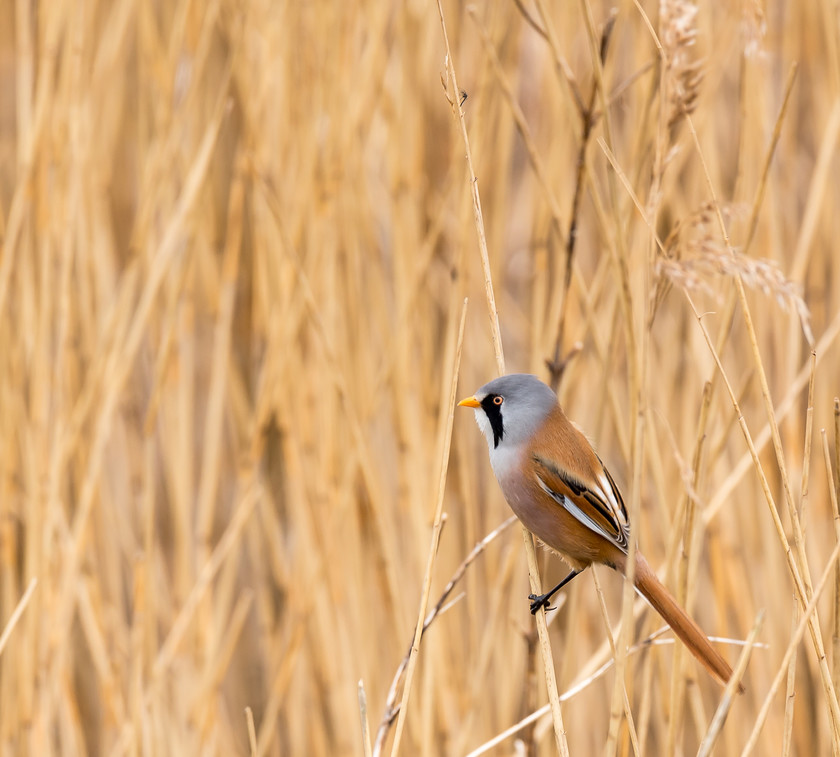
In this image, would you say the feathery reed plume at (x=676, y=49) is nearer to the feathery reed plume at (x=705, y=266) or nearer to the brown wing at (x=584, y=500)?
the feathery reed plume at (x=705, y=266)

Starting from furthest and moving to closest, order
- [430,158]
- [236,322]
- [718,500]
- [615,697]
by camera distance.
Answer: [236,322] < [430,158] < [718,500] < [615,697]

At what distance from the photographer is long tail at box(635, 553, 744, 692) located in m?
1.03

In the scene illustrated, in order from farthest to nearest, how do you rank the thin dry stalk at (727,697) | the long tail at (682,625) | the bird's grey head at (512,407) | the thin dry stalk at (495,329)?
the bird's grey head at (512,407)
the long tail at (682,625)
the thin dry stalk at (495,329)
the thin dry stalk at (727,697)

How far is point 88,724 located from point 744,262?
196 centimetres

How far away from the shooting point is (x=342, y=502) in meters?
1.59

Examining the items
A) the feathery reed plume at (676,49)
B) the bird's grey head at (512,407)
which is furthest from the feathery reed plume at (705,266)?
the bird's grey head at (512,407)

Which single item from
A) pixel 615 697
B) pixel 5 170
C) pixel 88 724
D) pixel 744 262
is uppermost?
pixel 5 170

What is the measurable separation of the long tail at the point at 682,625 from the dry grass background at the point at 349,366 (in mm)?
232

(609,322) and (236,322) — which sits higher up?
(236,322)

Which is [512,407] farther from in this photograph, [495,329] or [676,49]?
[676,49]

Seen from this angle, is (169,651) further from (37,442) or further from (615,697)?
(615,697)

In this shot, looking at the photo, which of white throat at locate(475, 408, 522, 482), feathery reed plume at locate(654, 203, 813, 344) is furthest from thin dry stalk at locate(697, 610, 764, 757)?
white throat at locate(475, 408, 522, 482)

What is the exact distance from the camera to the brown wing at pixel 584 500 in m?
1.21

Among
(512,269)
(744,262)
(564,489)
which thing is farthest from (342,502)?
(512,269)
